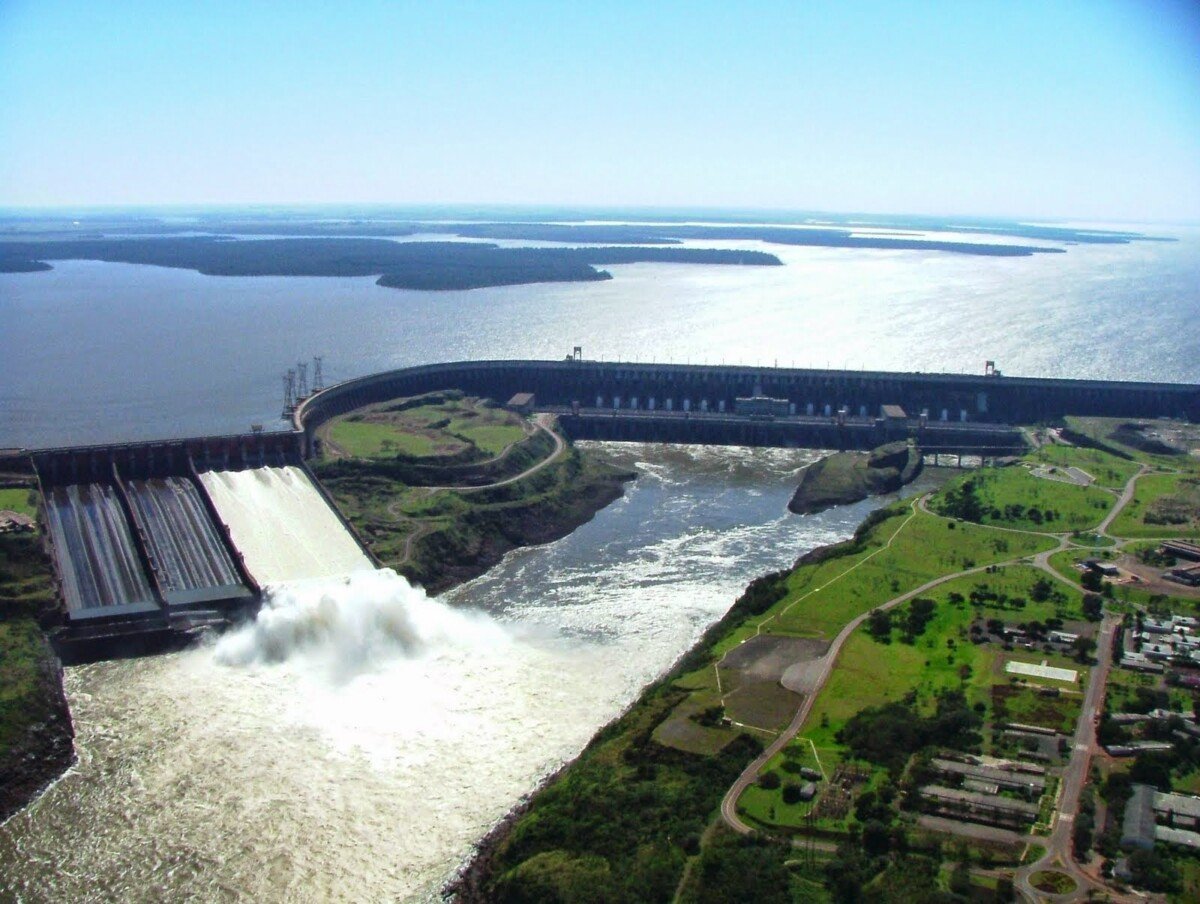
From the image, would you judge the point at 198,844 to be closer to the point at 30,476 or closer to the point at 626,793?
the point at 626,793

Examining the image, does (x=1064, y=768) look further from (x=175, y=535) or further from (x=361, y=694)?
(x=175, y=535)

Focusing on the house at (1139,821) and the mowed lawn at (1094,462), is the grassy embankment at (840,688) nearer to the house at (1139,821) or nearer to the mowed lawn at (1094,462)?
the house at (1139,821)

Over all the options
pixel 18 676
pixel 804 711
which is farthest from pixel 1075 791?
pixel 18 676

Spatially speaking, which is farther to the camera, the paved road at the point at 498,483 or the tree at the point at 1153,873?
the paved road at the point at 498,483

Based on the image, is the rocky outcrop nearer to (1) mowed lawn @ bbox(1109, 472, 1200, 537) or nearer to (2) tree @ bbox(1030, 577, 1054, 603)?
(1) mowed lawn @ bbox(1109, 472, 1200, 537)

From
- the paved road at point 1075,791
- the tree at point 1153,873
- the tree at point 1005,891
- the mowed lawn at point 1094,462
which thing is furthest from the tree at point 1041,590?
the tree at point 1005,891

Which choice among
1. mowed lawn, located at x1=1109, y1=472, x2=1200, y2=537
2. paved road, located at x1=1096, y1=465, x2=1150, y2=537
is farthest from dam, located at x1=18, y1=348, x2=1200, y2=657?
mowed lawn, located at x1=1109, y1=472, x2=1200, y2=537
